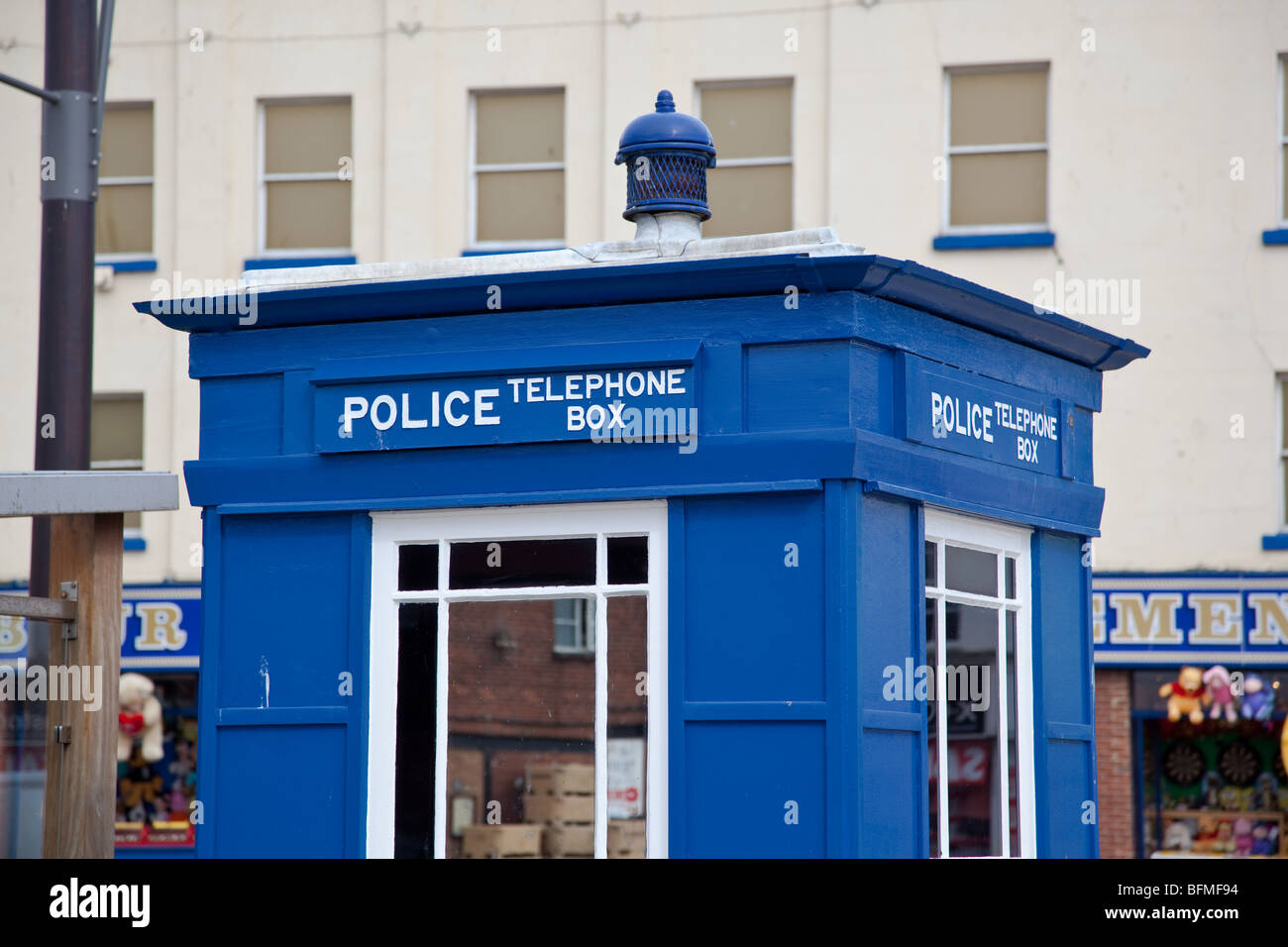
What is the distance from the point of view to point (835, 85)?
20156mm

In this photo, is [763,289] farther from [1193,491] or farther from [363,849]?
[1193,491]

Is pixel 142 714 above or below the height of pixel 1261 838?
above

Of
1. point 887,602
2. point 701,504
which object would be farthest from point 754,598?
point 887,602

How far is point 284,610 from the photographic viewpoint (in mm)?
8188

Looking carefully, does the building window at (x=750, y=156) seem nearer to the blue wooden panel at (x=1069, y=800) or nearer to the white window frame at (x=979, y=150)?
the white window frame at (x=979, y=150)

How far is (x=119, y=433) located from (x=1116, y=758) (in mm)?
11094

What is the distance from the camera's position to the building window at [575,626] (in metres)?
8.07

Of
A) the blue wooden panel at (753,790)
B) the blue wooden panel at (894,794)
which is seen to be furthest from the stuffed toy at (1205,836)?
the blue wooden panel at (753,790)

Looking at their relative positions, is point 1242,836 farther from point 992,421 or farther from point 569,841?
point 569,841

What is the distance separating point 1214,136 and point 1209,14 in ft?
4.03

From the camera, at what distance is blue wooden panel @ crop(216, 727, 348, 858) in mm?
8078

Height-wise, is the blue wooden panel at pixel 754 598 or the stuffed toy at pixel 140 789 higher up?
the blue wooden panel at pixel 754 598

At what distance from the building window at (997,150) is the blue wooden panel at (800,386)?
41.8 ft

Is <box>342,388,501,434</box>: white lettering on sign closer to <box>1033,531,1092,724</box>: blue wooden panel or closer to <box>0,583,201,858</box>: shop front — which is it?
<box>1033,531,1092,724</box>: blue wooden panel
